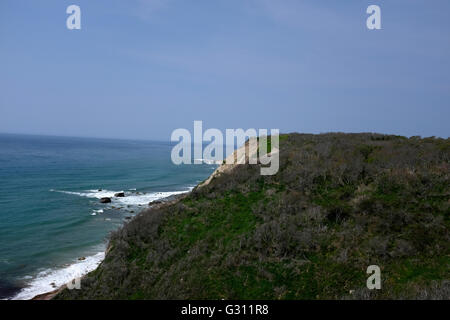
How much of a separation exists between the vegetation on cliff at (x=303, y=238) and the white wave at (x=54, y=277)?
7.32 metres

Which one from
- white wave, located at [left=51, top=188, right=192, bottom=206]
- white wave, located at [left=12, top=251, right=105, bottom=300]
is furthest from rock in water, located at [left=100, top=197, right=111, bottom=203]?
white wave, located at [left=12, top=251, right=105, bottom=300]

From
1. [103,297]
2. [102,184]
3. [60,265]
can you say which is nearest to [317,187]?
[103,297]

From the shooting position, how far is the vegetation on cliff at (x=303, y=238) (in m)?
7.62

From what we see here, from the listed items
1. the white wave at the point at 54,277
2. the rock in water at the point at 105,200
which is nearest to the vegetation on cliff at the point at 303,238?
the white wave at the point at 54,277

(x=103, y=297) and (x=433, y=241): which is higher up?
(x=433, y=241)

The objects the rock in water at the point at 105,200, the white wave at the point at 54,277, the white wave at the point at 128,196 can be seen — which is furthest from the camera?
the white wave at the point at 128,196

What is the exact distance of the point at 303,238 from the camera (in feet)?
29.6

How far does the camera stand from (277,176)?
1443cm

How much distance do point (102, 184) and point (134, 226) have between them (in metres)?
38.1

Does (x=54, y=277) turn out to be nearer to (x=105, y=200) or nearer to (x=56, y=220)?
(x=56, y=220)

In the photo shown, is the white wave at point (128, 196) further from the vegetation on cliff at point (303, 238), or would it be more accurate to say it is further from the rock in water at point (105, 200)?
the vegetation on cliff at point (303, 238)

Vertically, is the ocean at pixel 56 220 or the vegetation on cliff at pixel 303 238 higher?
the vegetation on cliff at pixel 303 238
